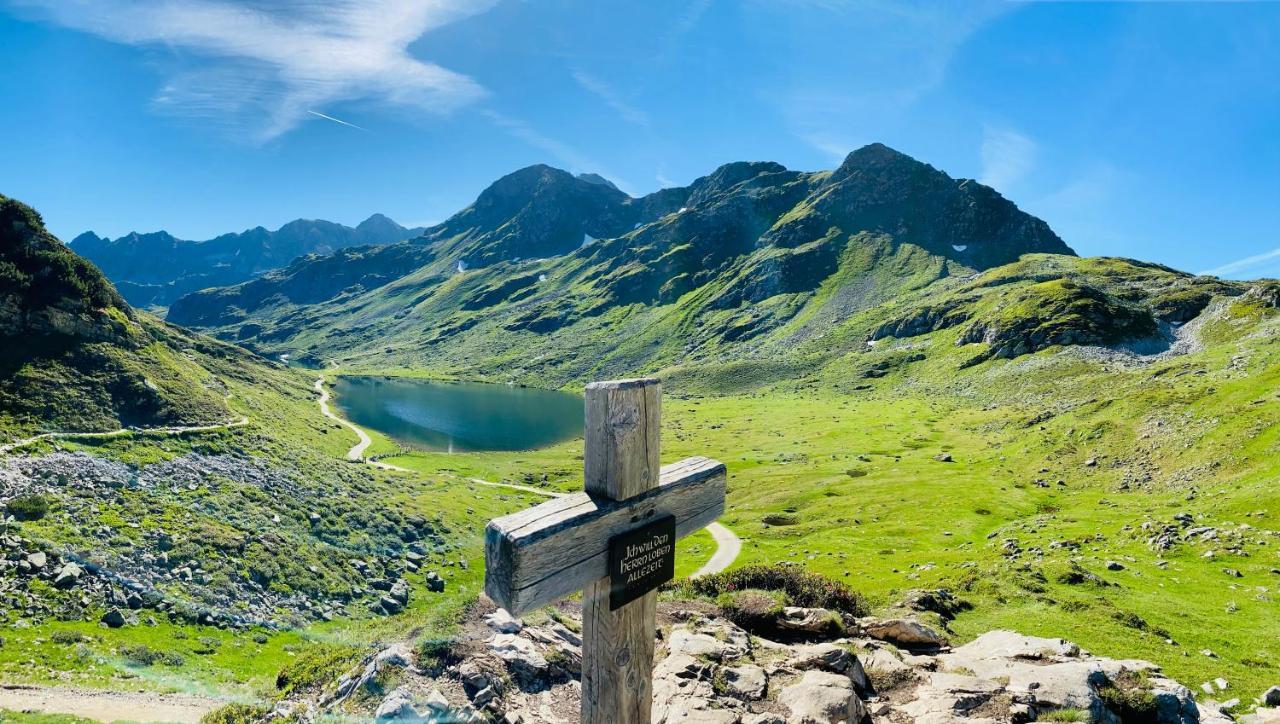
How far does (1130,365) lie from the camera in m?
121

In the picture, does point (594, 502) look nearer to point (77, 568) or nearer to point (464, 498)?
point (77, 568)

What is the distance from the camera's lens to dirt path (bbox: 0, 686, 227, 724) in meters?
18.9

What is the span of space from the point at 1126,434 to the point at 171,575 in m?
88.3

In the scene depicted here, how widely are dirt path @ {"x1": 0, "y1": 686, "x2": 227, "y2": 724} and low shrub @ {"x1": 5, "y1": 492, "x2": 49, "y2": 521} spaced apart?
24709 millimetres

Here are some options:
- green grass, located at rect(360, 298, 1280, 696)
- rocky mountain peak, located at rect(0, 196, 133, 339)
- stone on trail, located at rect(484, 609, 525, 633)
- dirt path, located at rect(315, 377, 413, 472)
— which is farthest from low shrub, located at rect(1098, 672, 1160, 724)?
dirt path, located at rect(315, 377, 413, 472)

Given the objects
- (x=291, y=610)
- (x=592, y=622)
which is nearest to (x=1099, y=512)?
(x=592, y=622)

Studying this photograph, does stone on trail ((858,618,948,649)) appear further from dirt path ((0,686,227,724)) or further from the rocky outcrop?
dirt path ((0,686,227,724))

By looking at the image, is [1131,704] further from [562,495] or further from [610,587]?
[562,495]

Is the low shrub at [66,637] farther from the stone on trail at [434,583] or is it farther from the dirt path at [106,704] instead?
the stone on trail at [434,583]

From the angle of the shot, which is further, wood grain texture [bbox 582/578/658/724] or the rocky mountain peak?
the rocky mountain peak

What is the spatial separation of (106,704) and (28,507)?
94.2 feet

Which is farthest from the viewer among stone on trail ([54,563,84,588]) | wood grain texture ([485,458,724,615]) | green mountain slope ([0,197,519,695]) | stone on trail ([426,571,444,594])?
stone on trail ([426,571,444,594])

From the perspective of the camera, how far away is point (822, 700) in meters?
9.41

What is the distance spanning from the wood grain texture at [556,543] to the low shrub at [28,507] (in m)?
52.7
